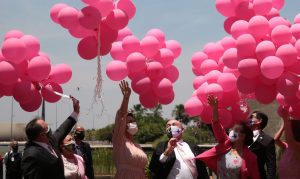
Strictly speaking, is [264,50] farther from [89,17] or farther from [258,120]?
[89,17]

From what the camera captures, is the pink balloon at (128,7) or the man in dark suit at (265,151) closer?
the man in dark suit at (265,151)

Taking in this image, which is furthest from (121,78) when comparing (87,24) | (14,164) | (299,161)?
(14,164)

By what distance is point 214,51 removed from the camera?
682 cm

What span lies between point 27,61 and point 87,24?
0.85 m

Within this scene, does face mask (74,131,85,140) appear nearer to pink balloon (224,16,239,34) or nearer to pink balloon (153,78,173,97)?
pink balloon (153,78,173,97)

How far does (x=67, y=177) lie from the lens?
19.1 feet

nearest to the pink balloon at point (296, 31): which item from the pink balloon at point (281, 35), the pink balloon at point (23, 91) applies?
the pink balloon at point (281, 35)

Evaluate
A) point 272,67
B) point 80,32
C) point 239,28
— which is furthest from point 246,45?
point 80,32

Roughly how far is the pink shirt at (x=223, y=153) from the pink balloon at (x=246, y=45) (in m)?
0.90

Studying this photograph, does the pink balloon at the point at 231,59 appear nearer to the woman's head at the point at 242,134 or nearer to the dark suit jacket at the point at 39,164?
the woman's head at the point at 242,134

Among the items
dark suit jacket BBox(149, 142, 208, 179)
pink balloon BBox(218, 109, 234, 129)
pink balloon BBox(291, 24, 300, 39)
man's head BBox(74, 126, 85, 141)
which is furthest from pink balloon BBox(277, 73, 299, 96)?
man's head BBox(74, 126, 85, 141)

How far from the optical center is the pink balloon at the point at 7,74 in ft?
18.8

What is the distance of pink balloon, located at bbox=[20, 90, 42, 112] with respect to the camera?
235 inches

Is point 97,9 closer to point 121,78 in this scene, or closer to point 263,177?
point 121,78
